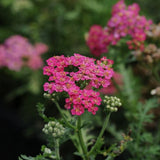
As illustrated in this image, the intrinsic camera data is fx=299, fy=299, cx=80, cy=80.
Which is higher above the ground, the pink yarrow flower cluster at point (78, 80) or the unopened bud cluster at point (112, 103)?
the pink yarrow flower cluster at point (78, 80)

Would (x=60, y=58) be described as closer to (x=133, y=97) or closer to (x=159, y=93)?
(x=159, y=93)

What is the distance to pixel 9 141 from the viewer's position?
3.12m

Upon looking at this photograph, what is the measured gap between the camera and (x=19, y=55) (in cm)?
295

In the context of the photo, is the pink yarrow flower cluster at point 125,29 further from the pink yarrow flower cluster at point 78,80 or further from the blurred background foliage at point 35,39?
the blurred background foliage at point 35,39

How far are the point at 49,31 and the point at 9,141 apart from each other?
1.33 m

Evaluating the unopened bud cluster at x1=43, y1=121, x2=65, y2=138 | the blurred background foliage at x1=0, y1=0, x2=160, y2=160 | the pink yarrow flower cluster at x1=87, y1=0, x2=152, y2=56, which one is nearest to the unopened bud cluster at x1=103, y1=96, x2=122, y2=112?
the unopened bud cluster at x1=43, y1=121, x2=65, y2=138

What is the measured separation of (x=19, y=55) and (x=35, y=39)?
1.58 ft

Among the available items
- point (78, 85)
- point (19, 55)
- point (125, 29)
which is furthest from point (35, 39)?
point (78, 85)

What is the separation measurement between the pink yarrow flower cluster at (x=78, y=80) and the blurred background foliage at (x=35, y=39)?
1.65m

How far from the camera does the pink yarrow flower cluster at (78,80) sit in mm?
1222

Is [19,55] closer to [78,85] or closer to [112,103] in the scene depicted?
[78,85]

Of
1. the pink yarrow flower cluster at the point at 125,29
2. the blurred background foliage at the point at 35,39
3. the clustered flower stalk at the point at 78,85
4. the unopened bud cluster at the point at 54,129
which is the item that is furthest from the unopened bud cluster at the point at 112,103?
the blurred background foliage at the point at 35,39

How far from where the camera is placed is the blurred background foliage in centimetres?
311

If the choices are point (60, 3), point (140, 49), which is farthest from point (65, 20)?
point (140, 49)
